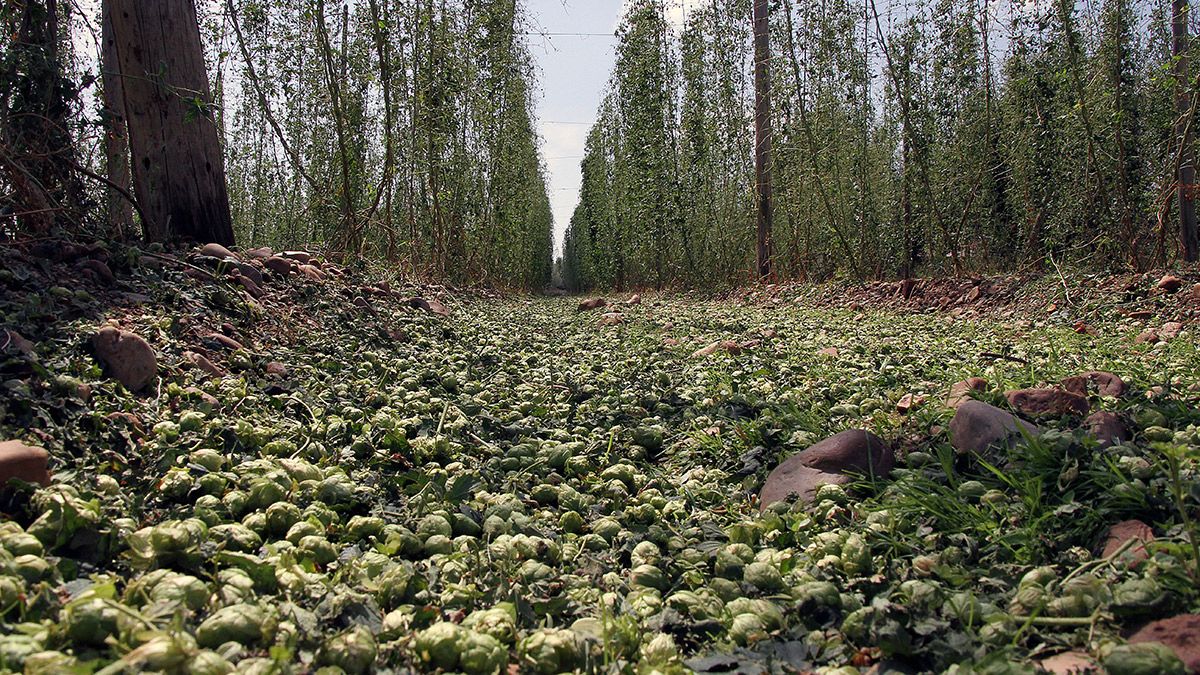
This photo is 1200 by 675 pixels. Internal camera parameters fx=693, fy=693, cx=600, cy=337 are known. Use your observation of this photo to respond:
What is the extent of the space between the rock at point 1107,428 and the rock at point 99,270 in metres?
4.02

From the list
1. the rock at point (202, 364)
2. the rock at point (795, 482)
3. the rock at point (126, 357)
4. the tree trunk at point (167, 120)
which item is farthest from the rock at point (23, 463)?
the tree trunk at point (167, 120)

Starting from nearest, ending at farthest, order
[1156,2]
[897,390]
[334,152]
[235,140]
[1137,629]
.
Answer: [1137,629] → [897,390] → [1156,2] → [334,152] → [235,140]

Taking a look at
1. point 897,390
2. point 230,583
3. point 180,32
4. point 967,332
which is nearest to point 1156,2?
point 967,332

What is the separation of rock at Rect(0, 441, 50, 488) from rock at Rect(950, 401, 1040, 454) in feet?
8.58

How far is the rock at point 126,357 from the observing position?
2.49 meters

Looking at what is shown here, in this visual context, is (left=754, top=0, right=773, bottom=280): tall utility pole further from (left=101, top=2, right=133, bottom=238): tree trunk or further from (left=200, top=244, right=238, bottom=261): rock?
(left=200, top=244, right=238, bottom=261): rock

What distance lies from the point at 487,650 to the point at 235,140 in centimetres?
1589

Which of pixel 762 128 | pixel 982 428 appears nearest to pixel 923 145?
pixel 762 128

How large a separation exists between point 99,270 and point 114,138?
5.42ft

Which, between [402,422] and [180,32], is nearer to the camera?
[402,422]

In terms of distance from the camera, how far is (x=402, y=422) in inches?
114

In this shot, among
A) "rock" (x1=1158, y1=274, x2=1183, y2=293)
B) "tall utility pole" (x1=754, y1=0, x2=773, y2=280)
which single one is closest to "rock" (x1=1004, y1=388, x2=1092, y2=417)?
"rock" (x1=1158, y1=274, x2=1183, y2=293)

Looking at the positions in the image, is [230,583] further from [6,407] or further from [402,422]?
[402,422]

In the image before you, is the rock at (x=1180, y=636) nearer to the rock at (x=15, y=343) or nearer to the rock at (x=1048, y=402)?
the rock at (x=1048, y=402)
